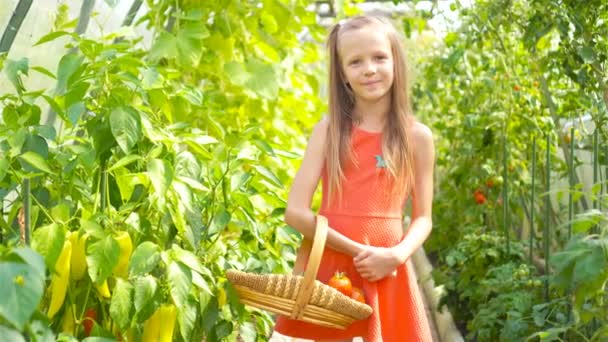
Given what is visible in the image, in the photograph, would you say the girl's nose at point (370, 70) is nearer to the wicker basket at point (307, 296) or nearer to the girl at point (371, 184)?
the girl at point (371, 184)

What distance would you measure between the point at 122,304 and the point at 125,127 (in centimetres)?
34

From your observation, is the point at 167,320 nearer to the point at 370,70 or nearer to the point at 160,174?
the point at 160,174

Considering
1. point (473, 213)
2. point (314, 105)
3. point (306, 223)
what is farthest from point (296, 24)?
point (306, 223)

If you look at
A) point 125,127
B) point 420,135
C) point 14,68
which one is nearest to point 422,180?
point 420,135

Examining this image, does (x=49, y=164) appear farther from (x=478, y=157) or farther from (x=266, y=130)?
(x=478, y=157)

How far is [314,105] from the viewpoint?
4551 millimetres

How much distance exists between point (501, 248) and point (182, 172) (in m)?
1.77

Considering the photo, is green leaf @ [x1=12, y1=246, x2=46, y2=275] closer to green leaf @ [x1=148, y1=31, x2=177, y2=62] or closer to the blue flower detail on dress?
the blue flower detail on dress

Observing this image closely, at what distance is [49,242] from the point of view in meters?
1.78

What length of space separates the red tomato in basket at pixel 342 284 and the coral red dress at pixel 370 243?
8cm

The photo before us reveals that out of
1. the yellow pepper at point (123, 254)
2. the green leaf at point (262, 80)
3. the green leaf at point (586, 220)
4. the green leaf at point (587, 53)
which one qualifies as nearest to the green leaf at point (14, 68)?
the yellow pepper at point (123, 254)

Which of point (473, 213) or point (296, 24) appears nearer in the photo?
point (296, 24)

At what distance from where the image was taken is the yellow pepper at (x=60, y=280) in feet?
6.09

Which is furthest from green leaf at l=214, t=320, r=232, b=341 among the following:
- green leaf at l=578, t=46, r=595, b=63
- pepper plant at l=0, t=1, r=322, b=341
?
green leaf at l=578, t=46, r=595, b=63
